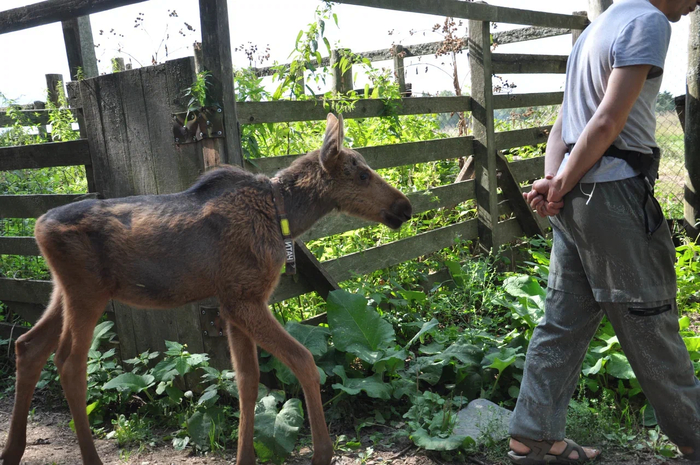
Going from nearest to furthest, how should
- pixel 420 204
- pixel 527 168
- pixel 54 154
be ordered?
pixel 54 154
pixel 420 204
pixel 527 168

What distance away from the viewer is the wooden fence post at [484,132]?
22.7ft

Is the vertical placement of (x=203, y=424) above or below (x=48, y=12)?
below

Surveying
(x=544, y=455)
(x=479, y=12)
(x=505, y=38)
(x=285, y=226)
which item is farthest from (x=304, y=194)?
(x=505, y=38)

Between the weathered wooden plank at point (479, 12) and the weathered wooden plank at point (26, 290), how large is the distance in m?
3.39

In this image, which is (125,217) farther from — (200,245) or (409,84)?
(409,84)

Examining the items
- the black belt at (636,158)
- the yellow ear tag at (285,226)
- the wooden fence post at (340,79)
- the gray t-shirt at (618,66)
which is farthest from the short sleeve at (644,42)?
the wooden fence post at (340,79)

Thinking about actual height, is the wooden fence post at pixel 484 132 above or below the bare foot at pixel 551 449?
above

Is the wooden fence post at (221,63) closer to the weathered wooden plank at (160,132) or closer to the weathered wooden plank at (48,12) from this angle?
the weathered wooden plank at (160,132)

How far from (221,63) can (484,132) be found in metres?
3.80

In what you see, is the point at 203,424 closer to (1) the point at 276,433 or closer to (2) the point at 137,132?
(1) the point at 276,433

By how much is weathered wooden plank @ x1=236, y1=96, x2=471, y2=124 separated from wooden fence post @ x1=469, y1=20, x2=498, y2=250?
1.62 feet

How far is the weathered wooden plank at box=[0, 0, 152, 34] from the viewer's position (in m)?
4.38

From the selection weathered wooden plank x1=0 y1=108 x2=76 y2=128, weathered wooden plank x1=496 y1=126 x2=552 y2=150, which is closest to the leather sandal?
weathered wooden plank x1=496 y1=126 x2=552 y2=150

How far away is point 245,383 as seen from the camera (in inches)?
141
